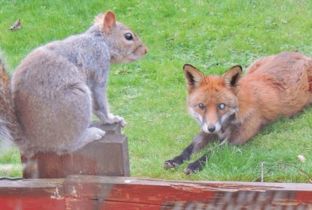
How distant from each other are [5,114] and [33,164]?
0.16 m

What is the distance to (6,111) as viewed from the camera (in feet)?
6.28

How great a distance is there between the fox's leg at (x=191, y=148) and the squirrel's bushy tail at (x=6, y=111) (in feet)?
7.50

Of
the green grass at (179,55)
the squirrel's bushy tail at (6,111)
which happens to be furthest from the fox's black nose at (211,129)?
the squirrel's bushy tail at (6,111)

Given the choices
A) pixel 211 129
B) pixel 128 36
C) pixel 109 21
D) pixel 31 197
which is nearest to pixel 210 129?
pixel 211 129

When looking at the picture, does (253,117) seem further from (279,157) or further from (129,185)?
(129,185)

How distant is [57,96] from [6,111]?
67 cm

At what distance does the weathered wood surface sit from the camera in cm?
151

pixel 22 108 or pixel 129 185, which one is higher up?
pixel 22 108

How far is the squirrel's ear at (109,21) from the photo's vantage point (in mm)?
3457

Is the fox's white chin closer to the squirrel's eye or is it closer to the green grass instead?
the green grass

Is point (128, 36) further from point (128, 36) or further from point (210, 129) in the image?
point (210, 129)

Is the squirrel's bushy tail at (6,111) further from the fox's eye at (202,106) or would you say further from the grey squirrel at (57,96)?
the fox's eye at (202,106)

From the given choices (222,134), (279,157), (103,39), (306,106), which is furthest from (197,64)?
(103,39)

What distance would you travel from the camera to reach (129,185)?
161 centimetres
